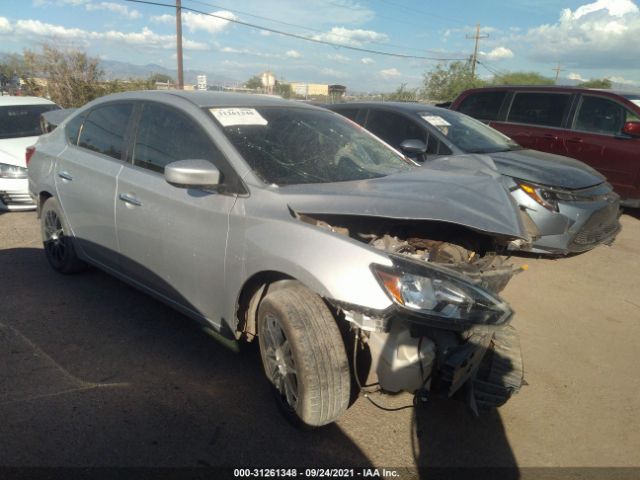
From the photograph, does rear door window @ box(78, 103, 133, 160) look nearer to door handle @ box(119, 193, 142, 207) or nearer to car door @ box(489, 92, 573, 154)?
door handle @ box(119, 193, 142, 207)

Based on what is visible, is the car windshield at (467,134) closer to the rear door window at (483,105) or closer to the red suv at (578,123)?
the red suv at (578,123)

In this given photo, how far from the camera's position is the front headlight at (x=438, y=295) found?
6.91 ft

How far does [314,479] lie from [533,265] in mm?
3824

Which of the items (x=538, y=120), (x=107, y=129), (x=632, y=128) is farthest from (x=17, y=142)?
(x=632, y=128)

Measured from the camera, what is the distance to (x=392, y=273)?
212 centimetres

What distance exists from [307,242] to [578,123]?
653 centimetres

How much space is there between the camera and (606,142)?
688 centimetres

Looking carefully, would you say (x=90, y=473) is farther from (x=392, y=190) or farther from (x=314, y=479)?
(x=392, y=190)

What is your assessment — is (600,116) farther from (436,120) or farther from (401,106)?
(401,106)

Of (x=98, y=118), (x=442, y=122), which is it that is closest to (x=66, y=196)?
(x=98, y=118)

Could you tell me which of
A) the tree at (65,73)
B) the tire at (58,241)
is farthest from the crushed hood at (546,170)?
the tree at (65,73)

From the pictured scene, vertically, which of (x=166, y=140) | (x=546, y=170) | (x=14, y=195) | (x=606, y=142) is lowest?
(x=14, y=195)

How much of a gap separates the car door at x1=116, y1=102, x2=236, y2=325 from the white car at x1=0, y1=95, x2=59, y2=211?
3888 millimetres

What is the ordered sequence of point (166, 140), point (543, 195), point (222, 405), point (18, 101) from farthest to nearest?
1. point (18, 101)
2. point (543, 195)
3. point (166, 140)
4. point (222, 405)
